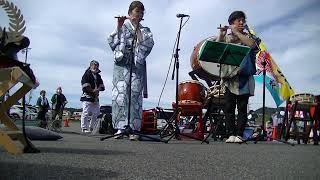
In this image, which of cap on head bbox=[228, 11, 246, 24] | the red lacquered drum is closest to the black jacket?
cap on head bbox=[228, 11, 246, 24]

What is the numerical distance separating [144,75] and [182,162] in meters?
3.80

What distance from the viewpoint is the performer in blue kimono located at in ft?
22.0

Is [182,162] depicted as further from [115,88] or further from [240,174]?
[115,88]

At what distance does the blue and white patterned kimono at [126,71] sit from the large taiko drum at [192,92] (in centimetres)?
191

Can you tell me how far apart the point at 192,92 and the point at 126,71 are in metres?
2.37

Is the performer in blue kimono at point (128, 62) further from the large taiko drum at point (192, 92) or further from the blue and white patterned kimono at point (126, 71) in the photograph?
the large taiko drum at point (192, 92)

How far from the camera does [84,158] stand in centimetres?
336

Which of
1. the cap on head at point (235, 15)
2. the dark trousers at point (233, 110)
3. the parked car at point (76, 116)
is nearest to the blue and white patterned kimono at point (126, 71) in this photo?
the cap on head at point (235, 15)

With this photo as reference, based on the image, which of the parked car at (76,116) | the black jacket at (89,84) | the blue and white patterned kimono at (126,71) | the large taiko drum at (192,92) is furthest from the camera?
the parked car at (76,116)

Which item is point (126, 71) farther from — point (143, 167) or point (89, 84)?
point (143, 167)

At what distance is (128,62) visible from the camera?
6.82 metres

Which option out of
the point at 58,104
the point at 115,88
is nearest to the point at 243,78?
the point at 115,88

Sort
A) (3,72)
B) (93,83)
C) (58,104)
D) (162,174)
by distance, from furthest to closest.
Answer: (58,104), (93,83), (3,72), (162,174)

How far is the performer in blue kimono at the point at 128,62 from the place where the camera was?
671 cm
